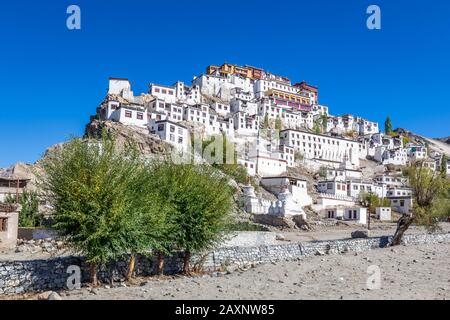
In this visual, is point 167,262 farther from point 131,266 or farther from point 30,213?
point 30,213

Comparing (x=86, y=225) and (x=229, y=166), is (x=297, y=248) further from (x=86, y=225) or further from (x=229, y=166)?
(x=229, y=166)

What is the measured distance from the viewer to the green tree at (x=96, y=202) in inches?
719

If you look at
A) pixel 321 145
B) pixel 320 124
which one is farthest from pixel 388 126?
pixel 321 145

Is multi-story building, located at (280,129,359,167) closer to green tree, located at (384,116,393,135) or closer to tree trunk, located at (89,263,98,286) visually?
green tree, located at (384,116,393,135)

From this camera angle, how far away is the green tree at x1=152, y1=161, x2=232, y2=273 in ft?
76.0

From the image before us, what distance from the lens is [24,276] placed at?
18.5m

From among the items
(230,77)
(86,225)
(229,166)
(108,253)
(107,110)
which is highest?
(230,77)

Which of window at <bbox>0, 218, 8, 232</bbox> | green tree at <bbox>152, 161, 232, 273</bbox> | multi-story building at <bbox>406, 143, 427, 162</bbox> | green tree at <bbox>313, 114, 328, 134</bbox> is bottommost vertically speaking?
window at <bbox>0, 218, 8, 232</bbox>

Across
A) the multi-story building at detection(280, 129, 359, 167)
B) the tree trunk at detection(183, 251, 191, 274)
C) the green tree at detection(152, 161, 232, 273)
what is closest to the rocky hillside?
the multi-story building at detection(280, 129, 359, 167)

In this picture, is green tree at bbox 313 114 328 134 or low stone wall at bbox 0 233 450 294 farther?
green tree at bbox 313 114 328 134

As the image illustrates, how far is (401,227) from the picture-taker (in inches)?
1416
